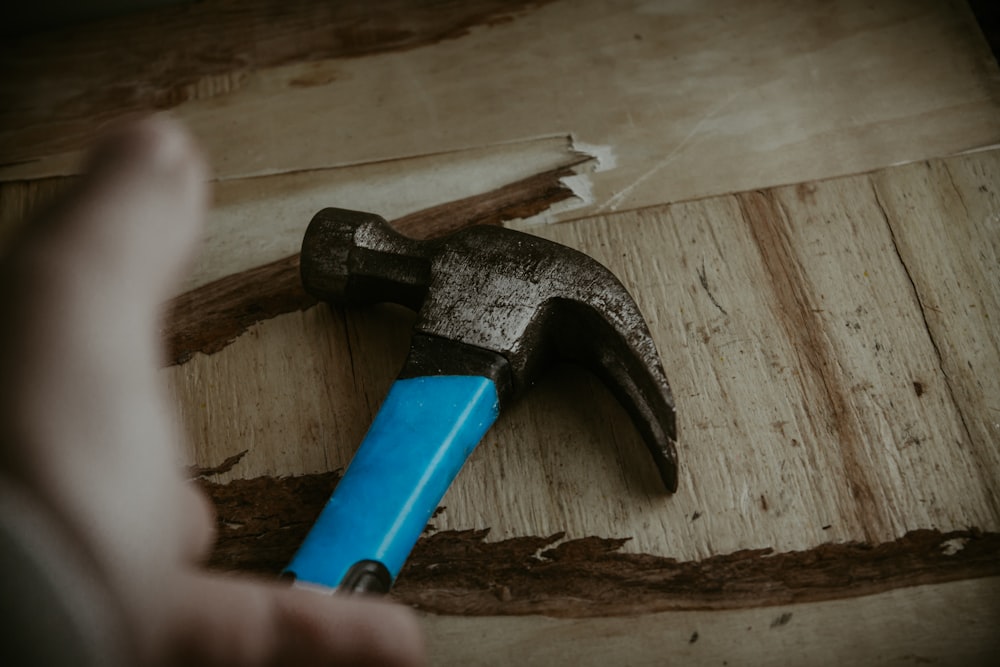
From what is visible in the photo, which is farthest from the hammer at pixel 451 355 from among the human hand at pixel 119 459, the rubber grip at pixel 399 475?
the human hand at pixel 119 459

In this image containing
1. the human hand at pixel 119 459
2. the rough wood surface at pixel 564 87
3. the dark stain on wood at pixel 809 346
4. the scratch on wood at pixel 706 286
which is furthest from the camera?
the rough wood surface at pixel 564 87

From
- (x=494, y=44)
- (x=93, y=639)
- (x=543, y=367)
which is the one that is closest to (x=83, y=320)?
(x=93, y=639)

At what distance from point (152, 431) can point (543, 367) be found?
0.48 meters

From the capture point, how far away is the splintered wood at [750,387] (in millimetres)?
946

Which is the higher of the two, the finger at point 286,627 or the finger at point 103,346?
the finger at point 103,346

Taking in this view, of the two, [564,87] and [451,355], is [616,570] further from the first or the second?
[564,87]

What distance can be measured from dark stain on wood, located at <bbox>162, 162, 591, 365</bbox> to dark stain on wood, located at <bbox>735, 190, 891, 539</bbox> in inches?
11.3

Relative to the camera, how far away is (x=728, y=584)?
2.99 ft

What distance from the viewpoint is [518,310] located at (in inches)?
37.0

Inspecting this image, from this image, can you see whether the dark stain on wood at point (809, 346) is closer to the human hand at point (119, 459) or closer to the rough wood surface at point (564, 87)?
the rough wood surface at point (564, 87)

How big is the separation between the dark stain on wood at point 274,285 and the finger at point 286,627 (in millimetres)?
480

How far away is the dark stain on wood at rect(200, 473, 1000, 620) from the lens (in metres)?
0.90

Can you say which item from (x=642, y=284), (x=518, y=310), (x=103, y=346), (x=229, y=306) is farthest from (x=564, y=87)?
(x=103, y=346)

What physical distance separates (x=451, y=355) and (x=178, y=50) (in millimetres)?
868
